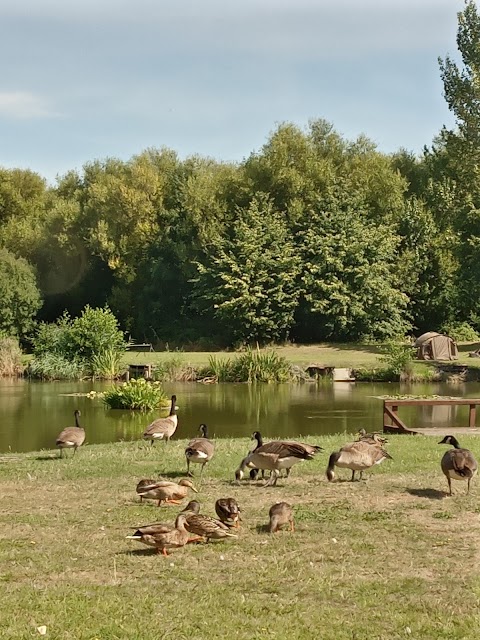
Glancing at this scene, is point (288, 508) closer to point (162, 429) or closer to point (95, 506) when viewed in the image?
point (95, 506)

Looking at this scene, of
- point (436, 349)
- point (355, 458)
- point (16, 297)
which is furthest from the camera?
point (16, 297)

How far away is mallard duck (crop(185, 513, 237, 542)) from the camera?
9391 mm

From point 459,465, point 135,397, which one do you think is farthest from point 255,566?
point 135,397

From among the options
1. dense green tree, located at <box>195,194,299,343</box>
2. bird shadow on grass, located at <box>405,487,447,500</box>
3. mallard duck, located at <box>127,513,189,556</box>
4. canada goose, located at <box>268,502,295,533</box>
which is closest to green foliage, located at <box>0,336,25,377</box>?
dense green tree, located at <box>195,194,299,343</box>

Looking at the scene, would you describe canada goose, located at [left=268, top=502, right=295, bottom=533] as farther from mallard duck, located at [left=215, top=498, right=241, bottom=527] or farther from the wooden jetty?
the wooden jetty

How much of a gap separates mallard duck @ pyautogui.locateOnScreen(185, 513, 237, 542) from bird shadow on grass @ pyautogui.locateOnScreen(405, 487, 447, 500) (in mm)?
3749

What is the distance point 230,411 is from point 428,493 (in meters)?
17.9

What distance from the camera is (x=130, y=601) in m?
7.50

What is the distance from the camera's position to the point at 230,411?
2992 cm

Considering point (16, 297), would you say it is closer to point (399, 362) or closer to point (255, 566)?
point (399, 362)

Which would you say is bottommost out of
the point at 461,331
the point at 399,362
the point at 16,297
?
the point at 399,362

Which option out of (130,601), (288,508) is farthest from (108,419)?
(130,601)

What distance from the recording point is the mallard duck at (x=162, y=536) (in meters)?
8.98

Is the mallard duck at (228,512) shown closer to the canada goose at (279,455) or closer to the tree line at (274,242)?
the canada goose at (279,455)
